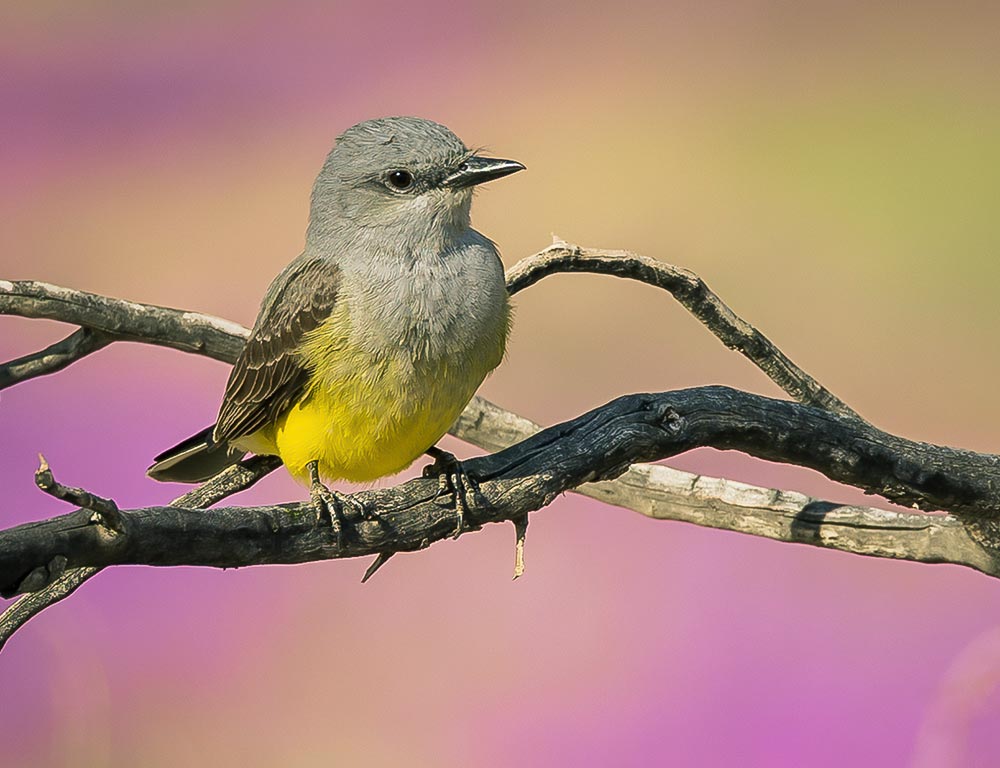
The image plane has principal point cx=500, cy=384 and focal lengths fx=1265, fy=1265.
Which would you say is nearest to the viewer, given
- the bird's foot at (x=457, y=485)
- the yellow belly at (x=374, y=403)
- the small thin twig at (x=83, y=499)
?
the small thin twig at (x=83, y=499)

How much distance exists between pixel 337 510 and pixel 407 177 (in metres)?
0.88

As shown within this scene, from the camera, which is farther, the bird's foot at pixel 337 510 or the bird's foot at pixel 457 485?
the bird's foot at pixel 457 485

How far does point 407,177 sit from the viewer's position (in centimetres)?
307

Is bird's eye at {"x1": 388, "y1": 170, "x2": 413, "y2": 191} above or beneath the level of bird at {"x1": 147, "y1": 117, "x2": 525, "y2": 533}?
above

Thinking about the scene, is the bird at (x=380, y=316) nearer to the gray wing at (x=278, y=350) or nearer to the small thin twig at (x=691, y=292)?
Result: the gray wing at (x=278, y=350)

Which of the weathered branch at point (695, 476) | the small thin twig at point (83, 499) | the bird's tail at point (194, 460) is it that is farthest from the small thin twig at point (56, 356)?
the small thin twig at point (83, 499)

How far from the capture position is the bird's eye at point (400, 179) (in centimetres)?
306

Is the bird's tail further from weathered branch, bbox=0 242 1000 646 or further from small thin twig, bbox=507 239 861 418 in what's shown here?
small thin twig, bbox=507 239 861 418

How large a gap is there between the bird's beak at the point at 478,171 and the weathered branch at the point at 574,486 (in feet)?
2.00

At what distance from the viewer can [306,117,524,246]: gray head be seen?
119 inches

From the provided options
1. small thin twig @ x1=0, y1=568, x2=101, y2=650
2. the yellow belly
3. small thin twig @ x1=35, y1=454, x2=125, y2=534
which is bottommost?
small thin twig @ x1=0, y1=568, x2=101, y2=650

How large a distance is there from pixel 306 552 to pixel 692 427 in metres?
0.97

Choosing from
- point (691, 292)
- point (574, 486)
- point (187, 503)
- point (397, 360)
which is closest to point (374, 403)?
point (397, 360)

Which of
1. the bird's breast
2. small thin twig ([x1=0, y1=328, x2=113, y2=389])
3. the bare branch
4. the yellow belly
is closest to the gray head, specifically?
the bird's breast
